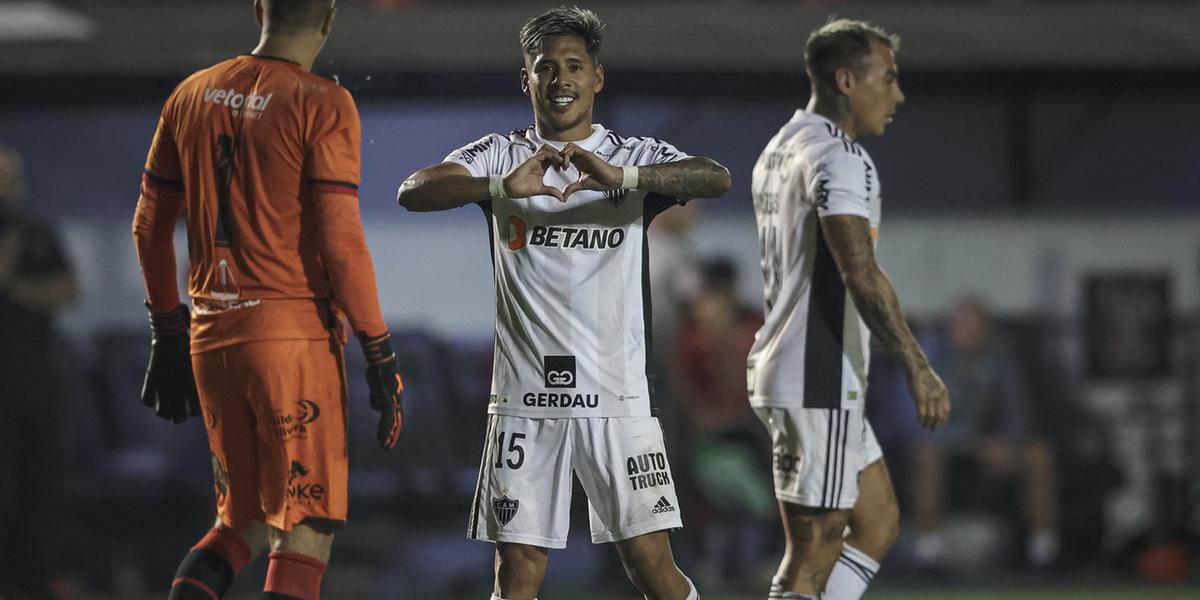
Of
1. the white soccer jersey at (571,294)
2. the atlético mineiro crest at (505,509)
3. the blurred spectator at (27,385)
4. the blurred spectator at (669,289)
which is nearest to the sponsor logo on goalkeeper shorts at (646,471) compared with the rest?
the white soccer jersey at (571,294)

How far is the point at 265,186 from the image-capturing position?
4.23m

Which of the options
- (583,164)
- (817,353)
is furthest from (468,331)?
(583,164)

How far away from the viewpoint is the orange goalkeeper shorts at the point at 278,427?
4.19 meters

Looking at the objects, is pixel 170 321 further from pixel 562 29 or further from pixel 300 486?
pixel 562 29

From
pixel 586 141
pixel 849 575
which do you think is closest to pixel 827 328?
pixel 849 575

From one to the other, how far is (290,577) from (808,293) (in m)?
1.80

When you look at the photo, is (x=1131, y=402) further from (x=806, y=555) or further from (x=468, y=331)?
(x=806, y=555)

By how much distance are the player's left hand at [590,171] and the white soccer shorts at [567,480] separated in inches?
25.1

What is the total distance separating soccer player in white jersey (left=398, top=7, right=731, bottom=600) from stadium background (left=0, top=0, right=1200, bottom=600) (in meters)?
4.32

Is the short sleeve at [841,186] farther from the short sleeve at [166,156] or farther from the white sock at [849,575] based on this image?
the short sleeve at [166,156]

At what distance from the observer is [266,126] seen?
4.21 meters

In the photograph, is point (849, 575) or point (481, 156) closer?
point (481, 156)

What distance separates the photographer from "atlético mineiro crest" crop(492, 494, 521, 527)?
418cm

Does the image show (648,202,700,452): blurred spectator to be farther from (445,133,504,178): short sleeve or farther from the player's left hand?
the player's left hand
